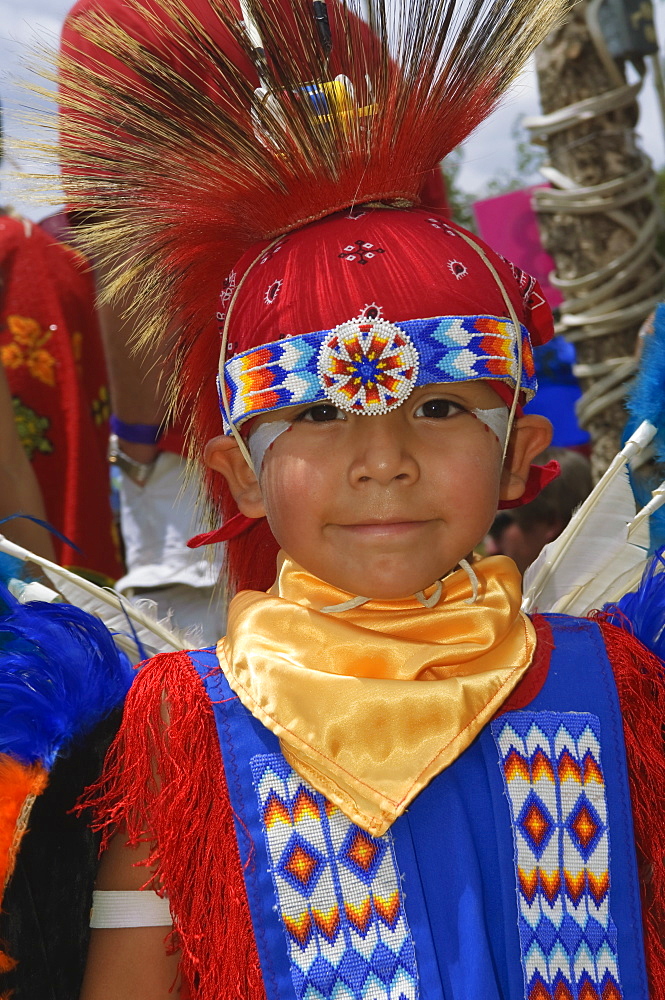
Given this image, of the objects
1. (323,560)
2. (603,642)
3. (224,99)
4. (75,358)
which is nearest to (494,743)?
(603,642)

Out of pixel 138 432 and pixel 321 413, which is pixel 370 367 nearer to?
pixel 321 413

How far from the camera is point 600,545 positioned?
1.87 meters

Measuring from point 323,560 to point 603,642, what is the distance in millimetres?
466

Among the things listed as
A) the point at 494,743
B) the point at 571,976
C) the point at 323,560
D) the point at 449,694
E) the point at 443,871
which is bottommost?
the point at 571,976

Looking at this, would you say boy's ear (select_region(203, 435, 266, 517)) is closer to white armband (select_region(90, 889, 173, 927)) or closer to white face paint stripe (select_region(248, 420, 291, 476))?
white face paint stripe (select_region(248, 420, 291, 476))

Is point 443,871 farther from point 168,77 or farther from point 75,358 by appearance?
point 75,358

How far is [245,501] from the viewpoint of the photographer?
1.71m

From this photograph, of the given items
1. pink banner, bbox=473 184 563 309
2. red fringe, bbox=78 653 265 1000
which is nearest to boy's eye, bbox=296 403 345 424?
red fringe, bbox=78 653 265 1000

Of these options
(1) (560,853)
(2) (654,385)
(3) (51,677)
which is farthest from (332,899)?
(2) (654,385)

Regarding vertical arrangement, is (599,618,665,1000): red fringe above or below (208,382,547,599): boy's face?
below

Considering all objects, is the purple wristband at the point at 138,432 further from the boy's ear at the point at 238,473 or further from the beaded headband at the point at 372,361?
the beaded headband at the point at 372,361

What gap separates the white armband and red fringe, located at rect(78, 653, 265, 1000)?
3 cm

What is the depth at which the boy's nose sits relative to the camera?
1463 mm

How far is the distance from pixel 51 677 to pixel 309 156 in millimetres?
843
